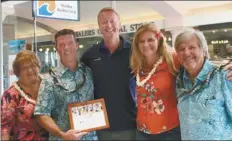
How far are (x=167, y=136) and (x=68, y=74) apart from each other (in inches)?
25.4

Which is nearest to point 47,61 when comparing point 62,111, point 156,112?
point 62,111

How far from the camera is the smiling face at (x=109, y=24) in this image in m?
1.79

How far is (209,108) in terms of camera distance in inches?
56.6

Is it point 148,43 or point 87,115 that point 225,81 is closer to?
point 148,43

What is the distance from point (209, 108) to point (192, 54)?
0.84ft

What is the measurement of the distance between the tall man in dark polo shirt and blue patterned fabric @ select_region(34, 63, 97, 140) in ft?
0.26

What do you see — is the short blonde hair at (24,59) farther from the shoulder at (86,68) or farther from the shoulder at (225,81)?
the shoulder at (225,81)

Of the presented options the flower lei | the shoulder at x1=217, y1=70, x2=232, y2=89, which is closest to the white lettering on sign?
the flower lei

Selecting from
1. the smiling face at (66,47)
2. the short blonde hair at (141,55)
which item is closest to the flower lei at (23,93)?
the smiling face at (66,47)

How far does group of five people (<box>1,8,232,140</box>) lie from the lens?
1.57m

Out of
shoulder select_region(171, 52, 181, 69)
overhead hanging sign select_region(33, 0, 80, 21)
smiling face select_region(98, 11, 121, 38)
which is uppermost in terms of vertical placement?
overhead hanging sign select_region(33, 0, 80, 21)

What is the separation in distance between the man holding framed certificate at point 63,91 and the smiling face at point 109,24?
186mm

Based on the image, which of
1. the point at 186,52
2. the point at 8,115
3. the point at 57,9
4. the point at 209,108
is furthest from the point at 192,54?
the point at 57,9

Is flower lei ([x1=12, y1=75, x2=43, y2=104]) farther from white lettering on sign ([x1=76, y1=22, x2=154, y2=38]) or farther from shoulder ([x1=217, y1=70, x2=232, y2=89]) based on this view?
shoulder ([x1=217, y1=70, x2=232, y2=89])
